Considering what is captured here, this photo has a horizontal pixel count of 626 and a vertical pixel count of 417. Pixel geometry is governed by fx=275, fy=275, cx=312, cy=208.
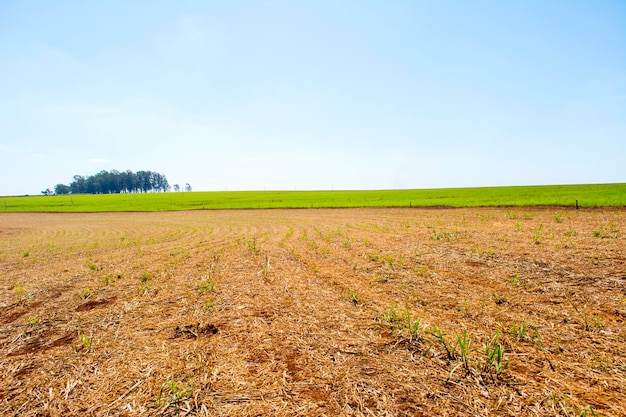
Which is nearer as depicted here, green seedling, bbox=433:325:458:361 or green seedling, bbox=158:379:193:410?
green seedling, bbox=158:379:193:410

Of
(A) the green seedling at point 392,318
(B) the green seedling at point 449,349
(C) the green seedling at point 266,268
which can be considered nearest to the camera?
(B) the green seedling at point 449,349

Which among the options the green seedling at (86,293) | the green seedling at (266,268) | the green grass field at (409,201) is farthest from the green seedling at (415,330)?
the green grass field at (409,201)

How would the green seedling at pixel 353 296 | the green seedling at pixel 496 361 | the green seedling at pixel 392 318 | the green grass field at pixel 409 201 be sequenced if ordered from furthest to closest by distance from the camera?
the green grass field at pixel 409 201, the green seedling at pixel 353 296, the green seedling at pixel 392 318, the green seedling at pixel 496 361

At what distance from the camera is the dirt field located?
9.57 ft

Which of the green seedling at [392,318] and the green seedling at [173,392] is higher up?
the green seedling at [392,318]

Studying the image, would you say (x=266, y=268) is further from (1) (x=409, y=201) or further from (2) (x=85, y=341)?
(1) (x=409, y=201)

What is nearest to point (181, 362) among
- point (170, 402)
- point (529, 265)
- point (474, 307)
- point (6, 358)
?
point (170, 402)

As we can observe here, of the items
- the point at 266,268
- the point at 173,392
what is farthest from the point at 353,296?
the point at 173,392

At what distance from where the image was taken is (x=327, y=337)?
4.17 metres

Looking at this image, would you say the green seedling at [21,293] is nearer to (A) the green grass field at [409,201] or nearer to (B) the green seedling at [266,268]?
(B) the green seedling at [266,268]

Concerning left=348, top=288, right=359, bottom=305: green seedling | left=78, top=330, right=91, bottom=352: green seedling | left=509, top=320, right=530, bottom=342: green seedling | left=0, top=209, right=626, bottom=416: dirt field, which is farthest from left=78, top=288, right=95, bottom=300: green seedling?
left=509, top=320, right=530, bottom=342: green seedling

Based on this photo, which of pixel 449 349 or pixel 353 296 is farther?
pixel 353 296

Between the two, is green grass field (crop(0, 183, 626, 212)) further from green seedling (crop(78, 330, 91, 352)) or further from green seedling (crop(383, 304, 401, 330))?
green seedling (crop(78, 330, 91, 352))

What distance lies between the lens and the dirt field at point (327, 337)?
2918 mm
